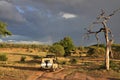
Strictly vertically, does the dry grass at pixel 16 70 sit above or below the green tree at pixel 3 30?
below

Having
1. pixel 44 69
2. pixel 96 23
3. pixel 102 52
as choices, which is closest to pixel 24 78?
pixel 44 69

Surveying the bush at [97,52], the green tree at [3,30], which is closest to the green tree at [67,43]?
the bush at [97,52]

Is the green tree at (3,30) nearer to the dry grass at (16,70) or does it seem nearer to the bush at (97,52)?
the dry grass at (16,70)

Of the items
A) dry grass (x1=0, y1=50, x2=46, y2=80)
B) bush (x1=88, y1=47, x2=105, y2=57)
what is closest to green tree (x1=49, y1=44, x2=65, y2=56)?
bush (x1=88, y1=47, x2=105, y2=57)

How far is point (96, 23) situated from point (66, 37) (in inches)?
1817

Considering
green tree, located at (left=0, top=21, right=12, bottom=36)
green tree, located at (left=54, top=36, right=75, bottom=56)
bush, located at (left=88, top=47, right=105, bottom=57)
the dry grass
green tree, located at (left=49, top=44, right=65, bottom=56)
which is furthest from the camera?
green tree, located at (left=54, top=36, right=75, bottom=56)

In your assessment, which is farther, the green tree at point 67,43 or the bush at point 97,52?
the green tree at point 67,43

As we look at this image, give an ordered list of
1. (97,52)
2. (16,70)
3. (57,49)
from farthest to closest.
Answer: (97,52)
(57,49)
(16,70)

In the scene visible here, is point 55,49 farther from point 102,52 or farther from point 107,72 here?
point 107,72

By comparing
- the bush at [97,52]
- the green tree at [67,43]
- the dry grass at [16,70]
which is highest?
the green tree at [67,43]

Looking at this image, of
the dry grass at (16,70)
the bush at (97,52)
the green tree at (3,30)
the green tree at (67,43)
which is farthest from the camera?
the green tree at (67,43)

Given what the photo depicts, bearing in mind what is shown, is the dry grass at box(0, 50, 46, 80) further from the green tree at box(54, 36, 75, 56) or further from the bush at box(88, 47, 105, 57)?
the green tree at box(54, 36, 75, 56)

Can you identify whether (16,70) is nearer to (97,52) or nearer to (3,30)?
(3,30)

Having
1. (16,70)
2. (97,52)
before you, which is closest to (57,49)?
(97,52)
